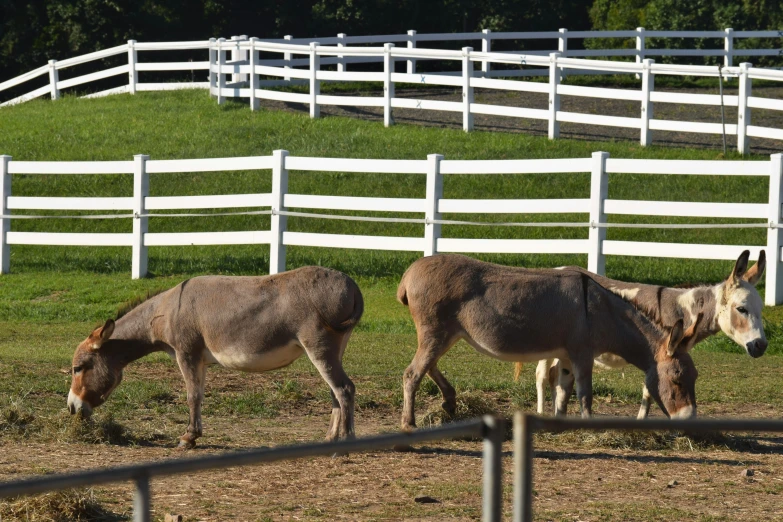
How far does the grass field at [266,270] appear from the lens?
9234 millimetres

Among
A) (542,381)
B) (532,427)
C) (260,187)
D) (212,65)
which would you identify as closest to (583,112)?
(260,187)

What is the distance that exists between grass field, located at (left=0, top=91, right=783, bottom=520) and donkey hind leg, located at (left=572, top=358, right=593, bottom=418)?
27cm

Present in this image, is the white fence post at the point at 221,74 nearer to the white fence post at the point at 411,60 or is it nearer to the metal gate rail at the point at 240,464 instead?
the white fence post at the point at 411,60

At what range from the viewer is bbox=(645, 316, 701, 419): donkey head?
8258 millimetres

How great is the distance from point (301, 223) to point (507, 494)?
12.5 meters

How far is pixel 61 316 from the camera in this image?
14.9m

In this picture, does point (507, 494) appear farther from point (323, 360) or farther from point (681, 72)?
point (681, 72)

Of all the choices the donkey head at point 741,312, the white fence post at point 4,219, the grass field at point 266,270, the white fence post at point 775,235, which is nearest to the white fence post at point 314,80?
the grass field at point 266,270

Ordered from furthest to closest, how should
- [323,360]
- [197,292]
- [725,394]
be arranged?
1. [725,394]
2. [197,292]
3. [323,360]

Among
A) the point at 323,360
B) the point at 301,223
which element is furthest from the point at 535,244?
the point at 323,360

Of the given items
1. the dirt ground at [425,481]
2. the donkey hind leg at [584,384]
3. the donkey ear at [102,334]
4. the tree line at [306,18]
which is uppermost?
the tree line at [306,18]

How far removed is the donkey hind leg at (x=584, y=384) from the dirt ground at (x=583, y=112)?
13695 mm

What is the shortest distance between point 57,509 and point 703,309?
5.05 metres

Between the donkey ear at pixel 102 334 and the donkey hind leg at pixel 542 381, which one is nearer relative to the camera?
the donkey ear at pixel 102 334
